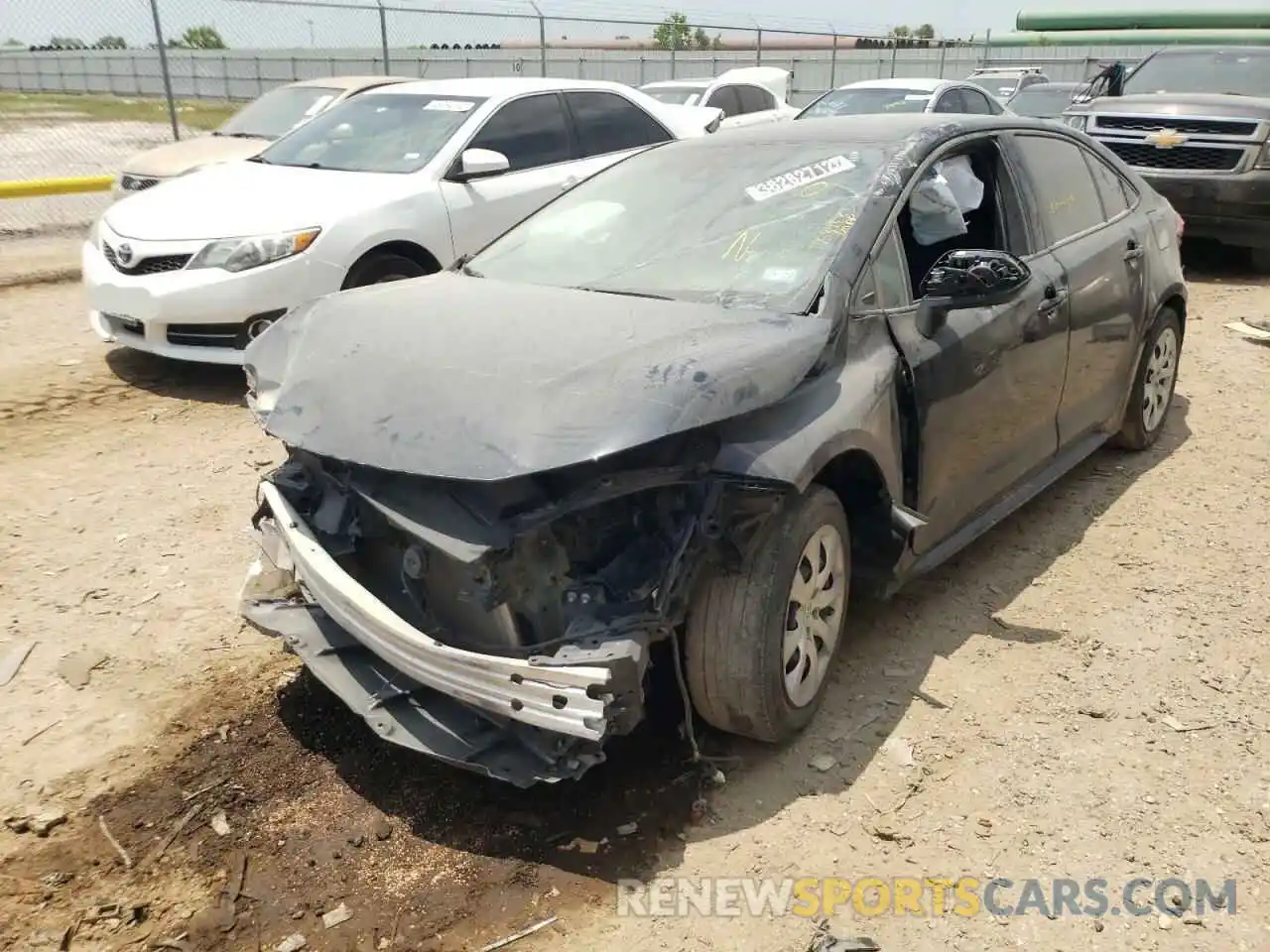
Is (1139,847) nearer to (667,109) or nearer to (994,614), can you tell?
(994,614)

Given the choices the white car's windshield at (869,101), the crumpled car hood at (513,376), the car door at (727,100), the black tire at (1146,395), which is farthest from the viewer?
the car door at (727,100)

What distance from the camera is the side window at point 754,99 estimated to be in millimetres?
14516

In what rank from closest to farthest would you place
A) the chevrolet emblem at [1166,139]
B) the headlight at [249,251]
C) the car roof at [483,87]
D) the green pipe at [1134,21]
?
1. the headlight at [249,251]
2. the car roof at [483,87]
3. the chevrolet emblem at [1166,139]
4. the green pipe at [1134,21]

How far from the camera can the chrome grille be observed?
32.3 feet

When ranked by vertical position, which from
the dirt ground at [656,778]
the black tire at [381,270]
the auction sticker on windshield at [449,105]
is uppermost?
the auction sticker on windshield at [449,105]

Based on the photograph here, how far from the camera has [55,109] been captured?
25.5 m

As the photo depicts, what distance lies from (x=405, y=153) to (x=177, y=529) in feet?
11.2

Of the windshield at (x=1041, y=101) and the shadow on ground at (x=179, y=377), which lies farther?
the windshield at (x=1041, y=101)

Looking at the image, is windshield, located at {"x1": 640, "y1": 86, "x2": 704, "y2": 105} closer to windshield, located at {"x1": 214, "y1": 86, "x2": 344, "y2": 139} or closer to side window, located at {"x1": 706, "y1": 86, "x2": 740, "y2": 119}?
side window, located at {"x1": 706, "y1": 86, "x2": 740, "y2": 119}

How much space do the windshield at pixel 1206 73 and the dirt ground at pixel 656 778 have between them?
25.8 feet

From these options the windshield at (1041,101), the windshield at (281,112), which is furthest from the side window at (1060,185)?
the windshield at (1041,101)

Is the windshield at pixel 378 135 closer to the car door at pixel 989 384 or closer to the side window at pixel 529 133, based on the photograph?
the side window at pixel 529 133

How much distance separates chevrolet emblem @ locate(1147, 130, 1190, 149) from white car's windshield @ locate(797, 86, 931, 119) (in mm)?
2617

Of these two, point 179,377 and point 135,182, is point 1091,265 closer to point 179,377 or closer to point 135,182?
point 179,377
